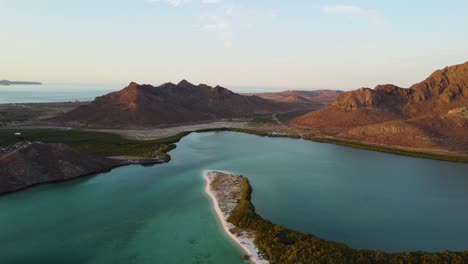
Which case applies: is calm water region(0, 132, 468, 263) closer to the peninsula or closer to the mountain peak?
the peninsula

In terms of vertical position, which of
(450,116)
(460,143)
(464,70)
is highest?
(464,70)

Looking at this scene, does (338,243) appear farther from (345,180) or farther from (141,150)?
(141,150)

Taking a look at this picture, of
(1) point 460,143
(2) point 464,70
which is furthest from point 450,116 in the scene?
(2) point 464,70

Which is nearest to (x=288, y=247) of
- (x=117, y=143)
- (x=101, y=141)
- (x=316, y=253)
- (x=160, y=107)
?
(x=316, y=253)

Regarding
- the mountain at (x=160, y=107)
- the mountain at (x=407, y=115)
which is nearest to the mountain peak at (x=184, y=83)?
the mountain at (x=160, y=107)

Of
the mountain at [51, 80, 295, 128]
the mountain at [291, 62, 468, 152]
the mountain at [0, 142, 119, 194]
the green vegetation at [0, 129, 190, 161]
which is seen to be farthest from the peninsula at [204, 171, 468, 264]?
the mountain at [51, 80, 295, 128]

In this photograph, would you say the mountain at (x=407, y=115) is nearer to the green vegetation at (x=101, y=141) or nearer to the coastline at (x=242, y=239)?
the green vegetation at (x=101, y=141)
